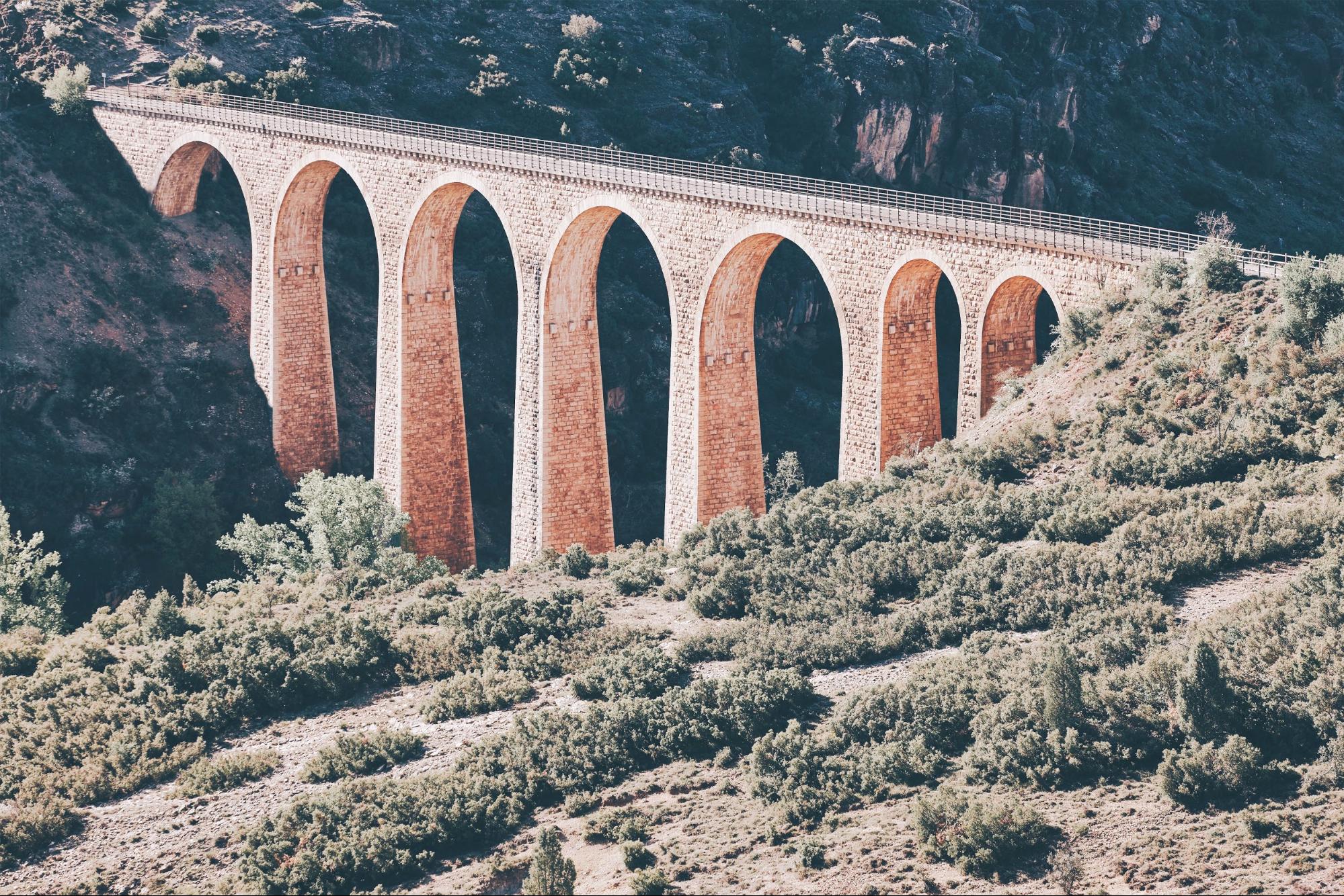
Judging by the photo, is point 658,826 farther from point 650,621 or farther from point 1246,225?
point 1246,225

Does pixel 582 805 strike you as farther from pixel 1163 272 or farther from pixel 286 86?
pixel 286 86

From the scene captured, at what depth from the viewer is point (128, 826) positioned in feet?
94.0

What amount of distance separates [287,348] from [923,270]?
2760 cm

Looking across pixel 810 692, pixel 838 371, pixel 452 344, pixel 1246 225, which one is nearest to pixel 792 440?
pixel 838 371

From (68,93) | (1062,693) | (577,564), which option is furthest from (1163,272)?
(68,93)

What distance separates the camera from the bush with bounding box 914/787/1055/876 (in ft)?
73.4

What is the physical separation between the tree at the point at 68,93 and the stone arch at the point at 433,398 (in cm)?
2296

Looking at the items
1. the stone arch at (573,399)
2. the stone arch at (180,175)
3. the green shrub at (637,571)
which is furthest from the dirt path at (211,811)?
the stone arch at (180,175)

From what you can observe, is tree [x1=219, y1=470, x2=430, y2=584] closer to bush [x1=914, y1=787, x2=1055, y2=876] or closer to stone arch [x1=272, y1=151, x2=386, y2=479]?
stone arch [x1=272, y1=151, x2=386, y2=479]

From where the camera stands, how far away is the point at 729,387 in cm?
4209

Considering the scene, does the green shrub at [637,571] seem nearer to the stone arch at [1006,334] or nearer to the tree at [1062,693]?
the stone arch at [1006,334]

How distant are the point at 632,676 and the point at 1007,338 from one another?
12.8 metres

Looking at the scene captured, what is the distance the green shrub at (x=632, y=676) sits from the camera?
96.9 feet

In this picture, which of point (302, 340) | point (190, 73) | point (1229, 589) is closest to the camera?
point (1229, 589)
